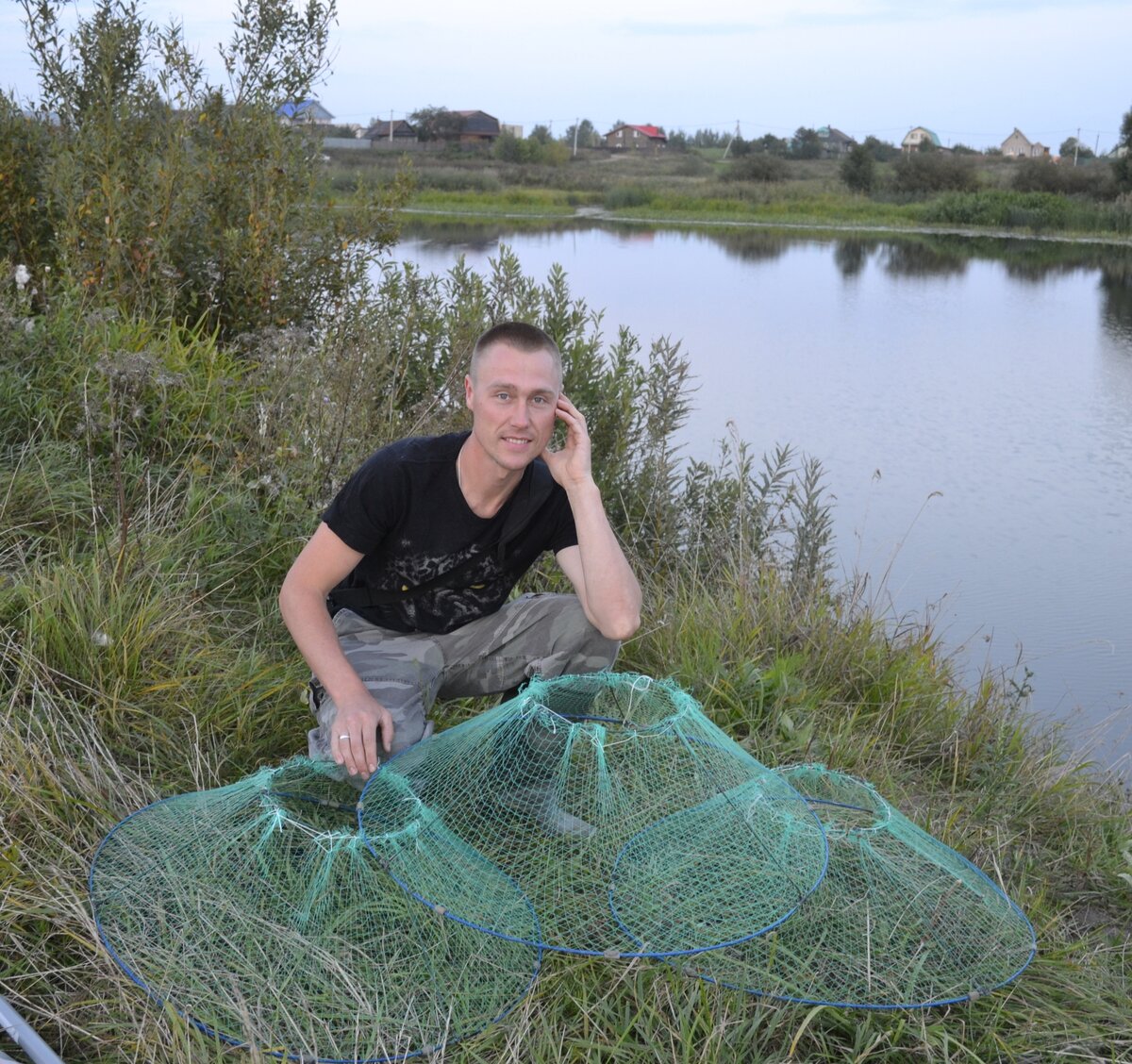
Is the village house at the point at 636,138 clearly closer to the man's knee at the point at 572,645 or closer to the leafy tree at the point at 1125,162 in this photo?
the leafy tree at the point at 1125,162

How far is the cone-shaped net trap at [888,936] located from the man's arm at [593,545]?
0.74m

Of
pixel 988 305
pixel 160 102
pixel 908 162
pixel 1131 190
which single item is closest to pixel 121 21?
pixel 160 102

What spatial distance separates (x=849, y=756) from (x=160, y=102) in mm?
5927

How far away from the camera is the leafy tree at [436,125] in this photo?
77.9 metres

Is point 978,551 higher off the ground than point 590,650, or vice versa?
point 590,650

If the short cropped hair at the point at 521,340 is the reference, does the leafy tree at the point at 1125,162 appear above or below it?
above

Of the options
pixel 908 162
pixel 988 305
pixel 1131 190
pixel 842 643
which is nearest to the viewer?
pixel 842 643

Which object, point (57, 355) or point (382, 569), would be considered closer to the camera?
point (382, 569)

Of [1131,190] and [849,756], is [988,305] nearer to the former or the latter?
[849,756]

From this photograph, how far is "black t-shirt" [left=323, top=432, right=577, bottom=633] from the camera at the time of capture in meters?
3.09

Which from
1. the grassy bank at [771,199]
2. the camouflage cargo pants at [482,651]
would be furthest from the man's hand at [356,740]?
the grassy bank at [771,199]

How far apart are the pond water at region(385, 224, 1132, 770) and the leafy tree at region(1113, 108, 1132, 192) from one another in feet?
52.0

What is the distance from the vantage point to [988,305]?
61.8 ft

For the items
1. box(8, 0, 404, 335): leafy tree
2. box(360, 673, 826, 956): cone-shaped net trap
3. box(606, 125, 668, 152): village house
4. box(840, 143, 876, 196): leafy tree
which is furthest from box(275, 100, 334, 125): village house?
box(606, 125, 668, 152): village house
